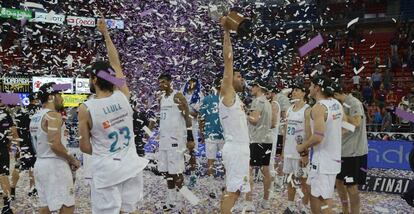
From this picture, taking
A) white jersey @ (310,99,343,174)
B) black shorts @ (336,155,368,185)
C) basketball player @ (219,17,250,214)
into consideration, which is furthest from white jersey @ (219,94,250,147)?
black shorts @ (336,155,368,185)

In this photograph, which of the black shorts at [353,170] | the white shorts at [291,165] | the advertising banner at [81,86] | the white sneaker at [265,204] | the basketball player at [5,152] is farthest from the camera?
the advertising banner at [81,86]

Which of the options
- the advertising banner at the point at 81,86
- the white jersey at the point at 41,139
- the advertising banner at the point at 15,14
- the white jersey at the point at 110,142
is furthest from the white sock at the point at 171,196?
the advertising banner at the point at 15,14

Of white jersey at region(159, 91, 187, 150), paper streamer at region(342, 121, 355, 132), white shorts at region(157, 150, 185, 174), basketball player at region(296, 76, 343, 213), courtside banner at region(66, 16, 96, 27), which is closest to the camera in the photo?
basketball player at region(296, 76, 343, 213)

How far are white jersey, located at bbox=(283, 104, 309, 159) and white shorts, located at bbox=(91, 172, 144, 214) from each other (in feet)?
11.3

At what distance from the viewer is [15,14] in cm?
2656

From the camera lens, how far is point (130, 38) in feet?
102

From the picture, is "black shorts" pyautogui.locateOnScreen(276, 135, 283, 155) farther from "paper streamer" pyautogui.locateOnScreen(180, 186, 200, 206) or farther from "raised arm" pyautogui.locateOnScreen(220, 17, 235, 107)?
"raised arm" pyautogui.locateOnScreen(220, 17, 235, 107)

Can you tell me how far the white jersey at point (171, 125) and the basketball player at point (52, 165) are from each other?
2.34 metres

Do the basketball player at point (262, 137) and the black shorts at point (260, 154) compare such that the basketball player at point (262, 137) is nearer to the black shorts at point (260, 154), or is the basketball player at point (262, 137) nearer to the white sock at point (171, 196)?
the black shorts at point (260, 154)

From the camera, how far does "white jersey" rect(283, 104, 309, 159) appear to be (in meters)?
7.07

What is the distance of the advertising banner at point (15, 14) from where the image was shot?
26141 mm

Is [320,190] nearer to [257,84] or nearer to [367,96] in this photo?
[257,84]

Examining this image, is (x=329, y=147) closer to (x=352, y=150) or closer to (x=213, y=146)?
(x=352, y=150)

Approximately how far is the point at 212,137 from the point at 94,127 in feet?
17.6
